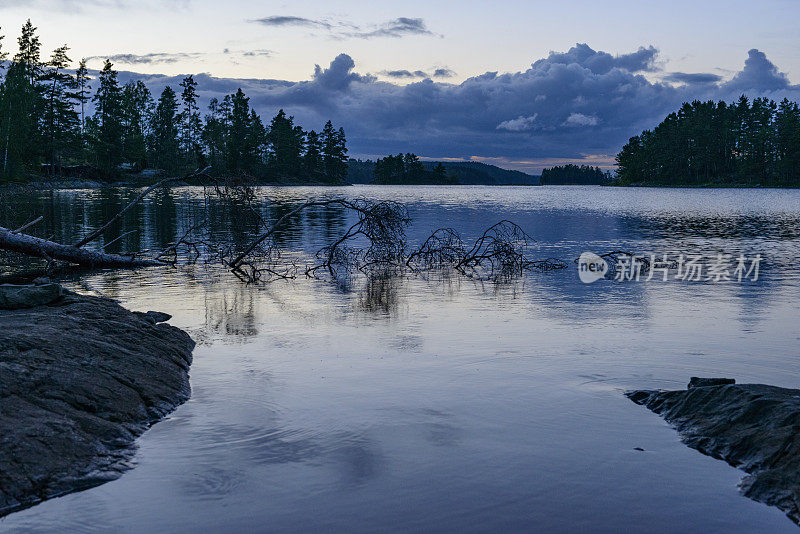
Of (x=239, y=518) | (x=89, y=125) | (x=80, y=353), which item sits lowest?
(x=239, y=518)

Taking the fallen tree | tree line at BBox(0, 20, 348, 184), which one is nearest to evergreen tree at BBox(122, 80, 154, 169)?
tree line at BBox(0, 20, 348, 184)

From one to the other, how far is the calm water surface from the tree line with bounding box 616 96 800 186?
153 m

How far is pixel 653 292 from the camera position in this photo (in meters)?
19.0

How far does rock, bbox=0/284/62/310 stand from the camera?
11.4m

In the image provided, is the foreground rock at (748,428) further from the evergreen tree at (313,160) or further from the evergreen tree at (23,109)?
the evergreen tree at (313,160)

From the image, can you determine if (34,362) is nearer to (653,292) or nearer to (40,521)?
(40,521)

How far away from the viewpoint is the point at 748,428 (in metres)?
7.46

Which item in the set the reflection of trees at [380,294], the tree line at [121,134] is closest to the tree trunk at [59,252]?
the reflection of trees at [380,294]

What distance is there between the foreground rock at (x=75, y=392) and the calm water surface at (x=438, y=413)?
297 mm

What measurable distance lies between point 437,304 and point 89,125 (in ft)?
406

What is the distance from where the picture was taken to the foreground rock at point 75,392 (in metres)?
6.49

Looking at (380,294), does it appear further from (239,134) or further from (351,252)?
(239,134)

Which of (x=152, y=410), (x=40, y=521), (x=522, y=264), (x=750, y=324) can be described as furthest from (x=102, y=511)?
(x=522, y=264)

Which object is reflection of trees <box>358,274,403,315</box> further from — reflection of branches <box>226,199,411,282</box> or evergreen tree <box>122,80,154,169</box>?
evergreen tree <box>122,80,154,169</box>
